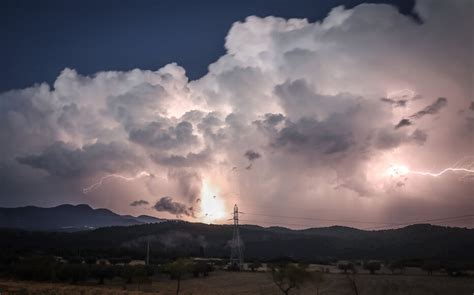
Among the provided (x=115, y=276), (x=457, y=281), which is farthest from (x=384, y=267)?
(x=115, y=276)

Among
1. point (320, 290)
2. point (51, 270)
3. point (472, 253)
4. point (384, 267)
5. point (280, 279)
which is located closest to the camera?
point (280, 279)

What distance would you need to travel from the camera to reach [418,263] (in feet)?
491

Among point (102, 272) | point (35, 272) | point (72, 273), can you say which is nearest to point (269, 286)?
point (102, 272)

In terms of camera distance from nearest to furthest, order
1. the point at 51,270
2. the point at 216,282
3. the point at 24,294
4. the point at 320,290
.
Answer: the point at 24,294, the point at 320,290, the point at 51,270, the point at 216,282

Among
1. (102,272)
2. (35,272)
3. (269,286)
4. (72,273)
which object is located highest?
(35,272)

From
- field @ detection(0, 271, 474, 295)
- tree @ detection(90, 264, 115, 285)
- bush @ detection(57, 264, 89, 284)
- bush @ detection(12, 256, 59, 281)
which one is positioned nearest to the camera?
field @ detection(0, 271, 474, 295)

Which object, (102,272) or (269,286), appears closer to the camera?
(269,286)

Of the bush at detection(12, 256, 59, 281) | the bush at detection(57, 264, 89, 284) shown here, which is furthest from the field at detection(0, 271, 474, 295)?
the bush at detection(12, 256, 59, 281)

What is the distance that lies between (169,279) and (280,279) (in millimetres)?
59497

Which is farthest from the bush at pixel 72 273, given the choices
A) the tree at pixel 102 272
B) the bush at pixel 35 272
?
the tree at pixel 102 272

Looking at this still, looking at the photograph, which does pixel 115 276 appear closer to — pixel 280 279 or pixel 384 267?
pixel 280 279

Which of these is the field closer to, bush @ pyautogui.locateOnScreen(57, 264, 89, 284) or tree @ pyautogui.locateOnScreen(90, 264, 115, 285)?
tree @ pyautogui.locateOnScreen(90, 264, 115, 285)

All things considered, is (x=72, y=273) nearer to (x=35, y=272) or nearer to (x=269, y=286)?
(x=35, y=272)

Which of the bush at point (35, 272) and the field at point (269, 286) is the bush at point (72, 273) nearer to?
the bush at point (35, 272)
